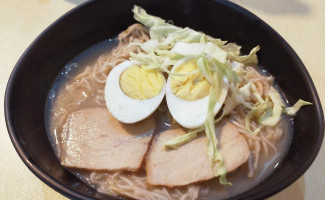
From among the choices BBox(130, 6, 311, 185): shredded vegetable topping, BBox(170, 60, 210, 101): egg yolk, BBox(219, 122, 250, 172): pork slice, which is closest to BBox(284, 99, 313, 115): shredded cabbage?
BBox(130, 6, 311, 185): shredded vegetable topping

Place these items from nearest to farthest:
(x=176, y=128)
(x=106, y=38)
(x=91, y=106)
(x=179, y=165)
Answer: (x=179, y=165), (x=176, y=128), (x=91, y=106), (x=106, y=38)

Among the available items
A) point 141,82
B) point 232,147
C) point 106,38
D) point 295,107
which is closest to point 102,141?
point 141,82

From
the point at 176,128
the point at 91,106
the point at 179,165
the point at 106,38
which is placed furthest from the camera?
the point at 106,38

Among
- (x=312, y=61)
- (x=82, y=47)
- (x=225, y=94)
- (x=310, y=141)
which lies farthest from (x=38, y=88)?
(x=312, y=61)

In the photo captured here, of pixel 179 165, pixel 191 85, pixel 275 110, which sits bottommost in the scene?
pixel 179 165

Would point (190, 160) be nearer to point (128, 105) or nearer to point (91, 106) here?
point (128, 105)

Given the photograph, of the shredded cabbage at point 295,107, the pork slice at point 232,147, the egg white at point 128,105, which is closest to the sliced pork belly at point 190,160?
the pork slice at point 232,147
